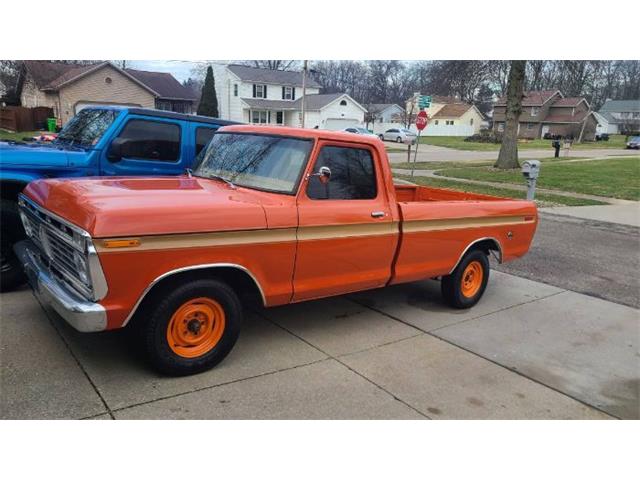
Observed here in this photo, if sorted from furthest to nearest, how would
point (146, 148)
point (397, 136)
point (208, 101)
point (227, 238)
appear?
1. point (397, 136)
2. point (208, 101)
3. point (146, 148)
4. point (227, 238)

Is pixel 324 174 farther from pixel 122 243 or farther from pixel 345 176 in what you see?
pixel 122 243

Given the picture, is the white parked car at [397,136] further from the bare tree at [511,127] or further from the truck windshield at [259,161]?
the truck windshield at [259,161]

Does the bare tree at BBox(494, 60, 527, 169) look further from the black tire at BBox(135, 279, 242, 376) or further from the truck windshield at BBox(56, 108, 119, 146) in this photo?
the black tire at BBox(135, 279, 242, 376)

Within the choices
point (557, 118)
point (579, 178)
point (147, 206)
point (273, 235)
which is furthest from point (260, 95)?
point (147, 206)

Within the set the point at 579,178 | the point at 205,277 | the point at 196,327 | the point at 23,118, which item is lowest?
the point at 579,178

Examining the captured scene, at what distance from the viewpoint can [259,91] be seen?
51.7 m

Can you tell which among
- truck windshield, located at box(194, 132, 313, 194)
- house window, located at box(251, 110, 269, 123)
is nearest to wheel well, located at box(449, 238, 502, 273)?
truck windshield, located at box(194, 132, 313, 194)

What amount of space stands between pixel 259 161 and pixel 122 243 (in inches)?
64.5

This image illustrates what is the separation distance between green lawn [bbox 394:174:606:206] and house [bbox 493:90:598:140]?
2069 inches

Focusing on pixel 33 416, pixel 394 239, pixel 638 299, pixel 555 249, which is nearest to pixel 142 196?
pixel 33 416

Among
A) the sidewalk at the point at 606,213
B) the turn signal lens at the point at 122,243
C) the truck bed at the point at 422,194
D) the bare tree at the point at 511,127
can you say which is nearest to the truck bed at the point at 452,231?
the truck bed at the point at 422,194

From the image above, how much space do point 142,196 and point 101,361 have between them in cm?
132

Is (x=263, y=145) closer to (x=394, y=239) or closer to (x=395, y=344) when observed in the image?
(x=394, y=239)

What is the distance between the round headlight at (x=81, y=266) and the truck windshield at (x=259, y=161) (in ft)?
5.02
